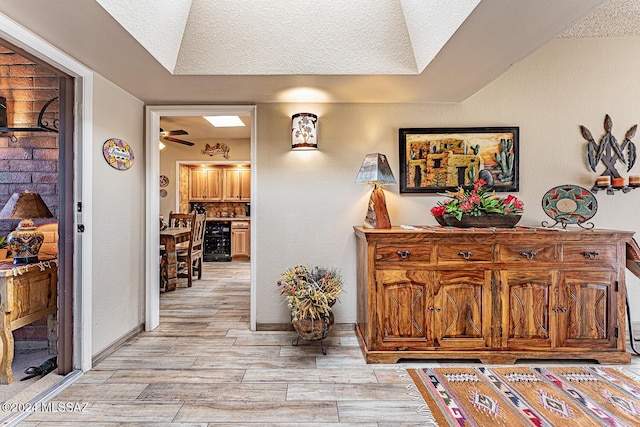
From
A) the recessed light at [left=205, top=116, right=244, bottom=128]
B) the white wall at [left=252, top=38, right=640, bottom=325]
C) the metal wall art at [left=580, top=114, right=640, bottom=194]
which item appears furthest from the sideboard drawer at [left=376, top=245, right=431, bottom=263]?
the recessed light at [left=205, top=116, right=244, bottom=128]

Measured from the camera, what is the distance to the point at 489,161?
3.08 m

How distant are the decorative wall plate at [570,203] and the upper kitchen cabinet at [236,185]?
19.9 feet

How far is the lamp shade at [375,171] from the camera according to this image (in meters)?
2.78

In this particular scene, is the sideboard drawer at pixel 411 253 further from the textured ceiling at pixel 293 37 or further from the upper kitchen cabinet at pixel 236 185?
the upper kitchen cabinet at pixel 236 185

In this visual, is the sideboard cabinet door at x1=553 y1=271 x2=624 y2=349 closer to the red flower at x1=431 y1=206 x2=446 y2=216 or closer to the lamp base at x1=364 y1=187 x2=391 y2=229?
the red flower at x1=431 y1=206 x2=446 y2=216

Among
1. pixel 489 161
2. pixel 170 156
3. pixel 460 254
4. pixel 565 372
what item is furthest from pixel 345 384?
pixel 170 156

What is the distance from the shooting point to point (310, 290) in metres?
2.70

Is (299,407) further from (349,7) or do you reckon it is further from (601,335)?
(349,7)

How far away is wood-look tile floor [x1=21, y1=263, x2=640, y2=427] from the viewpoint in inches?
73.0

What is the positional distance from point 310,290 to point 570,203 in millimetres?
2554

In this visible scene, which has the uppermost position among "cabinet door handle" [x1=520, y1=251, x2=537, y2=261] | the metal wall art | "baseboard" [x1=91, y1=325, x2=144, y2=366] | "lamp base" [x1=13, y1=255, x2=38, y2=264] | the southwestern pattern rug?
the metal wall art

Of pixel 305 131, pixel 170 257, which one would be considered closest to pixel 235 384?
Result: pixel 305 131

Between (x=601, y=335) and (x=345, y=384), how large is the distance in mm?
1976

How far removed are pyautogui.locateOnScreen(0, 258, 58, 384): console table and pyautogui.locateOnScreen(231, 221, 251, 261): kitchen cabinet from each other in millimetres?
4816
